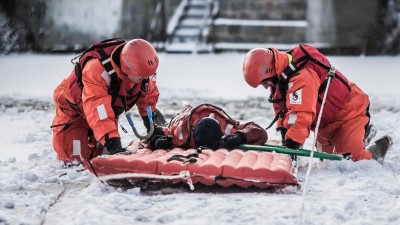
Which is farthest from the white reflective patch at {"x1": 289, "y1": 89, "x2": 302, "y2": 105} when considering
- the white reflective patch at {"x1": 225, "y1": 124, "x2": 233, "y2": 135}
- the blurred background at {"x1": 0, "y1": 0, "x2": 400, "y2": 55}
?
the blurred background at {"x1": 0, "y1": 0, "x2": 400, "y2": 55}

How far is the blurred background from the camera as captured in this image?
17078mm

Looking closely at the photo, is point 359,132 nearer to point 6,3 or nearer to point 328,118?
point 328,118

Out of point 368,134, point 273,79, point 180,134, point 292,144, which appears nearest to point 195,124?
point 180,134

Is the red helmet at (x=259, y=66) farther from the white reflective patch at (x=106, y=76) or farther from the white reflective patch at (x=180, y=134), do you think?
the white reflective patch at (x=106, y=76)

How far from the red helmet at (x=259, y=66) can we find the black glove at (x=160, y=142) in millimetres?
784

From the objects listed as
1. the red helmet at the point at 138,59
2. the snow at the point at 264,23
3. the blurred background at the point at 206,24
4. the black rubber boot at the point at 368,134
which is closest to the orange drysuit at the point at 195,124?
the red helmet at the point at 138,59

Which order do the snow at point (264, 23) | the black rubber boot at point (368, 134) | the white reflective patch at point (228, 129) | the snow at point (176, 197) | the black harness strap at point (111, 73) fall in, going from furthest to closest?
the snow at point (264, 23) < the black rubber boot at point (368, 134) < the white reflective patch at point (228, 129) < the black harness strap at point (111, 73) < the snow at point (176, 197)

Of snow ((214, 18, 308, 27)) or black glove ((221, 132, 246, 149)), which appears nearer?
black glove ((221, 132, 246, 149))

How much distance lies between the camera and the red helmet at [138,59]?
4559 mm

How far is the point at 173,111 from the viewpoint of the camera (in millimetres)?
8570

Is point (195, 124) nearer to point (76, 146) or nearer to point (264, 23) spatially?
point (76, 146)

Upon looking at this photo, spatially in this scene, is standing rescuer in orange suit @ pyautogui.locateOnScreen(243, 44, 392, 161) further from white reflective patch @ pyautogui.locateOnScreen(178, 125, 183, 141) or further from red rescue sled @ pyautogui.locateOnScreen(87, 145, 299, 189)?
white reflective patch @ pyautogui.locateOnScreen(178, 125, 183, 141)

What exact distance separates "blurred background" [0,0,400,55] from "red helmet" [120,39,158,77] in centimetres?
1268

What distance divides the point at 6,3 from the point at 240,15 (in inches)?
256
